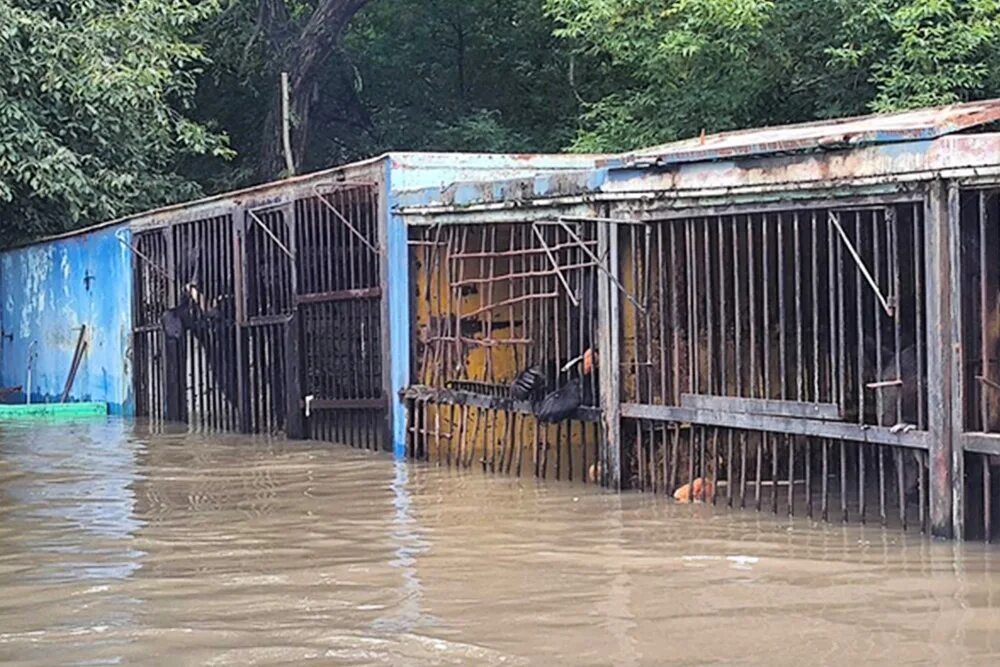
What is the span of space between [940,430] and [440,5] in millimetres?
21109

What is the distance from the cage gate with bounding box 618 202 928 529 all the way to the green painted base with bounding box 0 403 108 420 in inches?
432

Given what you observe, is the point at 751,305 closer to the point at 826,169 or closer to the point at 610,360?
the point at 826,169

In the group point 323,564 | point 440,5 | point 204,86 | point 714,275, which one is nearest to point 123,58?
point 204,86

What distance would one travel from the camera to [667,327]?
1057 cm

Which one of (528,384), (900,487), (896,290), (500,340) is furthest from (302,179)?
(900,487)

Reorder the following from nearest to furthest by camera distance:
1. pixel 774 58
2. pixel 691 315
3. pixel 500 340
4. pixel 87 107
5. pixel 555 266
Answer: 1. pixel 691 315
2. pixel 555 266
3. pixel 500 340
4. pixel 774 58
5. pixel 87 107

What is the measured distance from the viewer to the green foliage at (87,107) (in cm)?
2128

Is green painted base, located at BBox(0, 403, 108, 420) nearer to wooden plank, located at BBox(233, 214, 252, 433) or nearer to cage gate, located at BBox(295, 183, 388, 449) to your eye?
wooden plank, located at BBox(233, 214, 252, 433)

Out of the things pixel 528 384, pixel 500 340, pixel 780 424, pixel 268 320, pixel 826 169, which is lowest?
pixel 780 424

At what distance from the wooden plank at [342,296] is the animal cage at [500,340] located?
25.1 inches

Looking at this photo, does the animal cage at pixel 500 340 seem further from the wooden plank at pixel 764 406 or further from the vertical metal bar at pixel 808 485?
the vertical metal bar at pixel 808 485

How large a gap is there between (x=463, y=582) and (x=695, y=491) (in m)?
3.03

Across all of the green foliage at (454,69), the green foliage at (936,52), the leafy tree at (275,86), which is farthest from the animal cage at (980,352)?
the green foliage at (454,69)

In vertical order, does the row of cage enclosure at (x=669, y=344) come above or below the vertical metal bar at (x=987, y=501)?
above
